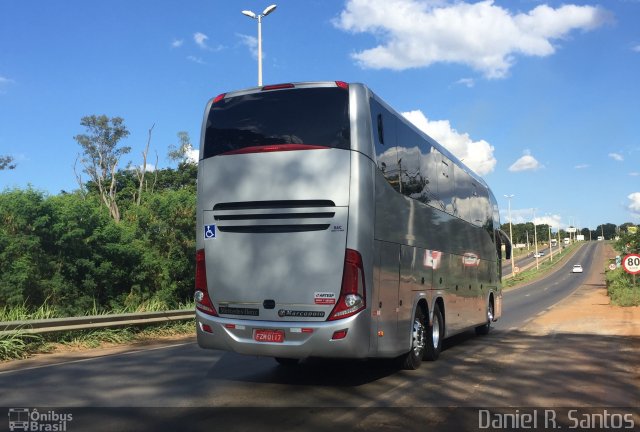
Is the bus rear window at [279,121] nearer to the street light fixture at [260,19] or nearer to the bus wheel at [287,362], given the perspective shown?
the bus wheel at [287,362]

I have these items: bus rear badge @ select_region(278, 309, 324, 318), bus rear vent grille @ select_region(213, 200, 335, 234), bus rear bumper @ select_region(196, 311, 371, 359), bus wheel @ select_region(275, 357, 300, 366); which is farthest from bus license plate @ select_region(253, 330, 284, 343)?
bus wheel @ select_region(275, 357, 300, 366)

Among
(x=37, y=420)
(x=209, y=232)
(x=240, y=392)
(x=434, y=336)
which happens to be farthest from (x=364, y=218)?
(x=37, y=420)

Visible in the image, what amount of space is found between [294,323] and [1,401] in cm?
376

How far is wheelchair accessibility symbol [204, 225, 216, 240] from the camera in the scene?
25.7ft

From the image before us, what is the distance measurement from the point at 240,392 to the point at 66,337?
708 centimetres

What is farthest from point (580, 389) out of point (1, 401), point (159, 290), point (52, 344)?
point (159, 290)

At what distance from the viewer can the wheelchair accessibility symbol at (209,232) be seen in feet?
25.7

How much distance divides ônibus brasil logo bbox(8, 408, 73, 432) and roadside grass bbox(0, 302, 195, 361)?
17.2 ft

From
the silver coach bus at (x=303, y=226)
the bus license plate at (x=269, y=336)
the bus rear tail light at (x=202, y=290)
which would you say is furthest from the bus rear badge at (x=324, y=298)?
→ the bus rear tail light at (x=202, y=290)

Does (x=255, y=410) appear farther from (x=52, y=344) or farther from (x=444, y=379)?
(x=52, y=344)

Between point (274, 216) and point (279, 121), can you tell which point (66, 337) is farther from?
point (279, 121)

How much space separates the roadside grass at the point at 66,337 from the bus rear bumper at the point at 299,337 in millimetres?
5788

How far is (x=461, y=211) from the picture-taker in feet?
41.2

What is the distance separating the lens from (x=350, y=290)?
709 cm
